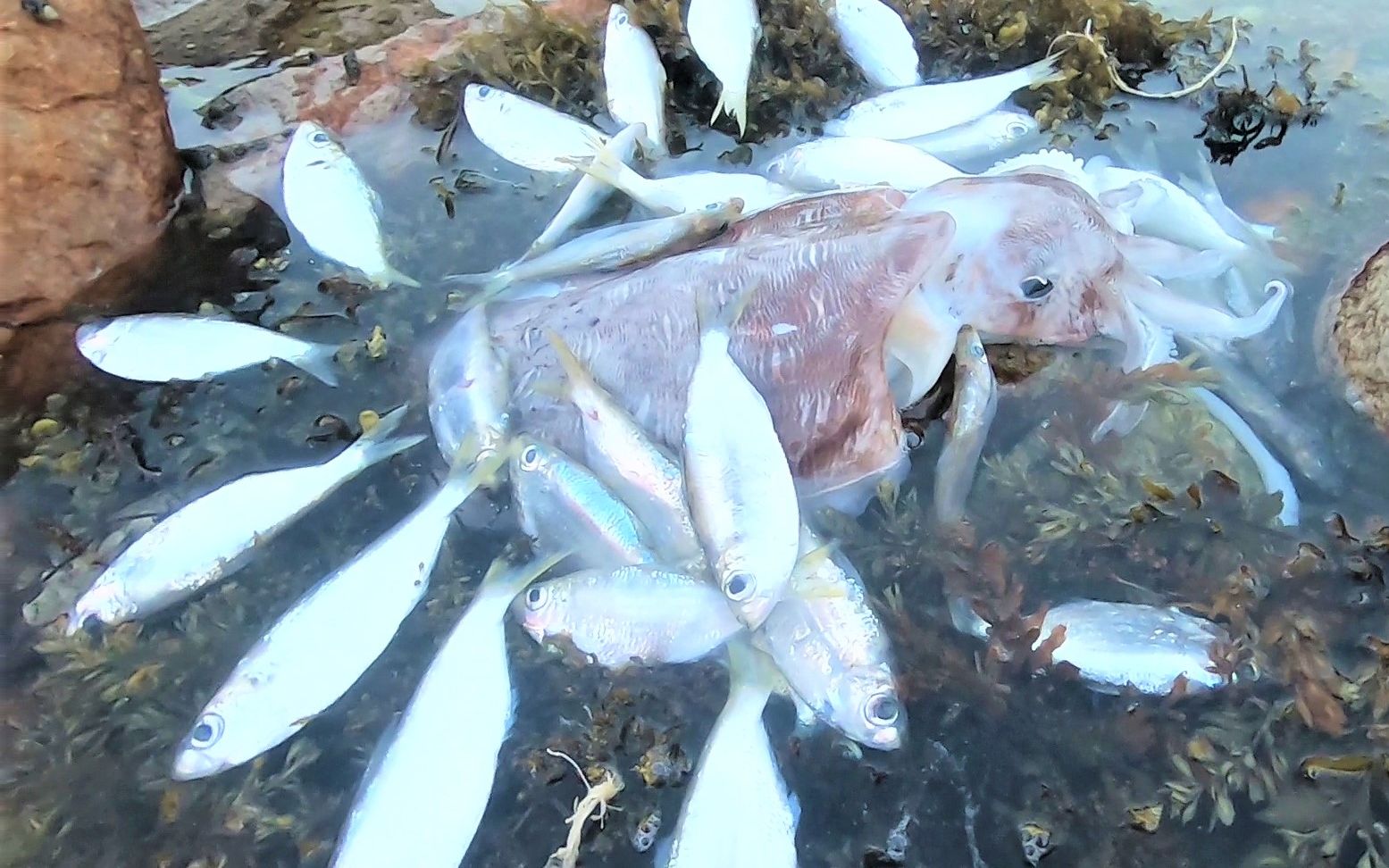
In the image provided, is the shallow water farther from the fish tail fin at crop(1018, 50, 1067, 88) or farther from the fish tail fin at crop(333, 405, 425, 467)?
the fish tail fin at crop(1018, 50, 1067, 88)

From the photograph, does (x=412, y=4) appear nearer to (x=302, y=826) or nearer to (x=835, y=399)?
(x=835, y=399)

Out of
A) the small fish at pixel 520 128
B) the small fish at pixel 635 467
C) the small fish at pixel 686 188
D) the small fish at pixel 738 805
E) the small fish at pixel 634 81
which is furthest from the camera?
the small fish at pixel 634 81

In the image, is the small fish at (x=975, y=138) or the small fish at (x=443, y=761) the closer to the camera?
the small fish at (x=443, y=761)

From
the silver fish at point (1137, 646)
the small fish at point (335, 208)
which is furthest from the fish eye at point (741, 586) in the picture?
the small fish at point (335, 208)

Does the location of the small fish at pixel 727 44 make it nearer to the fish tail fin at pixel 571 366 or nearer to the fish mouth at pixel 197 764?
the fish tail fin at pixel 571 366

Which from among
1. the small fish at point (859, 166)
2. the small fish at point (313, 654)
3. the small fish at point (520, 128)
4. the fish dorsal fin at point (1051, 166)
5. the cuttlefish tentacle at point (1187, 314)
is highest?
the small fish at point (520, 128)

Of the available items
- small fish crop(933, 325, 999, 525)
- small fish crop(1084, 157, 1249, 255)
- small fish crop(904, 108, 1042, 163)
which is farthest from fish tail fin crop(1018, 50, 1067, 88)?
small fish crop(933, 325, 999, 525)
